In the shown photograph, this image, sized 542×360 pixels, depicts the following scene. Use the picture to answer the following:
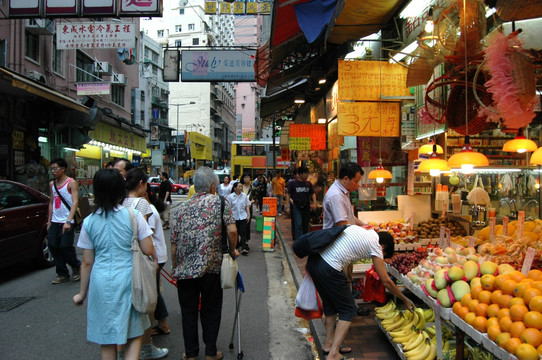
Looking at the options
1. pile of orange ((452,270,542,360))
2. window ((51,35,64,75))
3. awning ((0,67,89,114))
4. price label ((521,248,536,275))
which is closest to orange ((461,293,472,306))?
pile of orange ((452,270,542,360))

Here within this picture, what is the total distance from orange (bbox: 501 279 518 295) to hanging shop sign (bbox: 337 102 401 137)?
477cm

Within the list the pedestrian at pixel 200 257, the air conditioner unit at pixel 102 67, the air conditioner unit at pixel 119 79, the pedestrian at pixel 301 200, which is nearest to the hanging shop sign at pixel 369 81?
the pedestrian at pixel 301 200

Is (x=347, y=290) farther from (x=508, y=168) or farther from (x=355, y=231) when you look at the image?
→ (x=508, y=168)

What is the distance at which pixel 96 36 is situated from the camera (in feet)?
32.5

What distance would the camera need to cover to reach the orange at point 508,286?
112 inches

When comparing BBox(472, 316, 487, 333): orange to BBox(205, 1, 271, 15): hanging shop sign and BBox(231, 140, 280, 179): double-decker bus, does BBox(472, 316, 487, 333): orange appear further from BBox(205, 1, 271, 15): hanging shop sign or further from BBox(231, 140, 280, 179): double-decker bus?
BBox(231, 140, 280, 179): double-decker bus

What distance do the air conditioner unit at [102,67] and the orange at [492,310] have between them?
2049 cm

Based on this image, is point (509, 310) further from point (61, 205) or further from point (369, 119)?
point (61, 205)

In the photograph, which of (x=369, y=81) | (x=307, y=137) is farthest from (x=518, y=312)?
(x=307, y=137)

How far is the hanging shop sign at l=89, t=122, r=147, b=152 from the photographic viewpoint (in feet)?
58.7

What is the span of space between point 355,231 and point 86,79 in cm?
1867

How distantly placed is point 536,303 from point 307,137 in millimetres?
10724

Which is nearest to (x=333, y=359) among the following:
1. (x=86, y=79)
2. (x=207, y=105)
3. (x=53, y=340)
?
(x=53, y=340)

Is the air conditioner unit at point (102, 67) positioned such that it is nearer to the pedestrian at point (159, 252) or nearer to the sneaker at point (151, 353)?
the pedestrian at point (159, 252)
